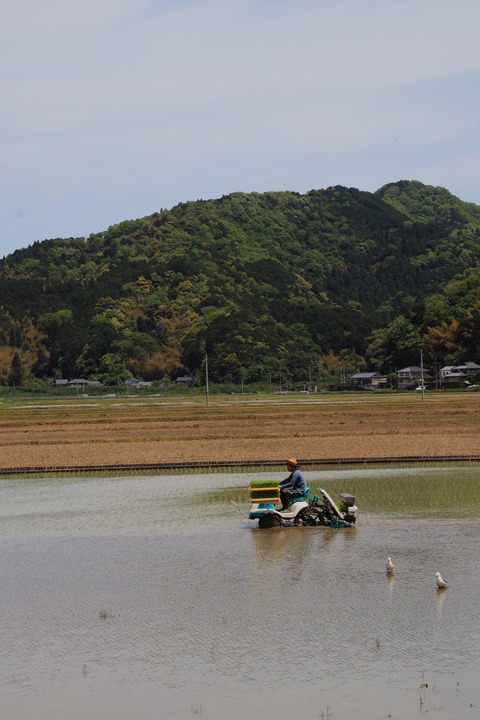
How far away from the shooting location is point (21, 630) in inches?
567

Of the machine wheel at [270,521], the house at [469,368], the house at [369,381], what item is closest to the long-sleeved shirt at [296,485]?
the machine wheel at [270,521]

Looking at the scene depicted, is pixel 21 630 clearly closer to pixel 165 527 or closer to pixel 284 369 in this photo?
pixel 165 527

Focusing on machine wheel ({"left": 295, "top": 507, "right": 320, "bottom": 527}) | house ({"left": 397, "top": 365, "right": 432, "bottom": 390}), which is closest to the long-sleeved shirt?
machine wheel ({"left": 295, "top": 507, "right": 320, "bottom": 527})

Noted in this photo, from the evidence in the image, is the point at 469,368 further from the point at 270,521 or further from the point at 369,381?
the point at 270,521

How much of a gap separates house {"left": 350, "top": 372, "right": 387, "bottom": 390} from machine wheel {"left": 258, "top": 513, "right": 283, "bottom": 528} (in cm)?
15504

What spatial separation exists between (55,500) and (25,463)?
11.6 meters

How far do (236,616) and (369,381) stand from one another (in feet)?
568

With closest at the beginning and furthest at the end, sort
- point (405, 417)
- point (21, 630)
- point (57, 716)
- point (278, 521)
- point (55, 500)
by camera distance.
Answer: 1. point (57, 716)
2. point (21, 630)
3. point (278, 521)
4. point (55, 500)
5. point (405, 417)

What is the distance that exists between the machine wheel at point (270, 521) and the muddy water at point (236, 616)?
0.28 m

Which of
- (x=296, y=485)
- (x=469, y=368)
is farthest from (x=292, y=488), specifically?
(x=469, y=368)

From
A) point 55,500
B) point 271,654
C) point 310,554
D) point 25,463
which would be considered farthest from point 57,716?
point 25,463

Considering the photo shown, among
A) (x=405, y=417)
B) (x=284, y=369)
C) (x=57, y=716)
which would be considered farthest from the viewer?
(x=284, y=369)

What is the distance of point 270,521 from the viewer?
22.5 metres

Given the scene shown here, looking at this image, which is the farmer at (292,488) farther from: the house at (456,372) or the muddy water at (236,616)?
the house at (456,372)
